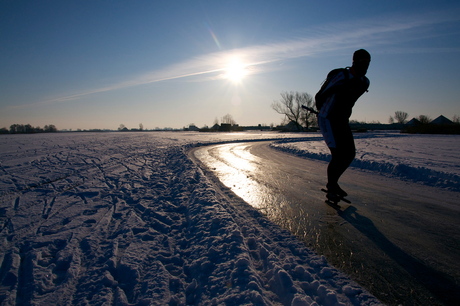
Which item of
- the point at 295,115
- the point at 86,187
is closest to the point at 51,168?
the point at 86,187

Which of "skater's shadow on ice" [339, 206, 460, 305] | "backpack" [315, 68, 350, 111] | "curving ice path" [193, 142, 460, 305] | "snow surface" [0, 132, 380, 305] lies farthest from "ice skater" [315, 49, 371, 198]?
"snow surface" [0, 132, 380, 305]

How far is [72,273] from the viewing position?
1.81m

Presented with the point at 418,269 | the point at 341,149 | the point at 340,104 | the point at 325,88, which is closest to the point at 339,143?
the point at 341,149

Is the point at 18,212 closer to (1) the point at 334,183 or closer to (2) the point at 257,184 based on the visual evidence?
(2) the point at 257,184

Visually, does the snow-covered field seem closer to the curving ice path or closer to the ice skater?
the curving ice path

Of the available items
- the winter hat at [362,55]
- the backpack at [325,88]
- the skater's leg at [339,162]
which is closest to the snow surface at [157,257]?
the skater's leg at [339,162]

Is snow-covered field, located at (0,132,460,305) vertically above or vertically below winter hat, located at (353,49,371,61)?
below

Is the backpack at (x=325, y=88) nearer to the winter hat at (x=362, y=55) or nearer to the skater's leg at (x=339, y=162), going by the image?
the winter hat at (x=362, y=55)

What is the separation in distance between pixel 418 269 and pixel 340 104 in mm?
2124

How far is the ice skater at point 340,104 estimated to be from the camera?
2.99 m

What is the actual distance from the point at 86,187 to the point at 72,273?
11.1 feet

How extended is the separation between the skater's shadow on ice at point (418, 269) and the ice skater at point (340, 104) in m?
0.94

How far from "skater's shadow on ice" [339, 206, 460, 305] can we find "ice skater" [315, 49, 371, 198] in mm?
937

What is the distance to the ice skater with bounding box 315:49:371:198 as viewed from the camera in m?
2.99
